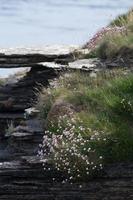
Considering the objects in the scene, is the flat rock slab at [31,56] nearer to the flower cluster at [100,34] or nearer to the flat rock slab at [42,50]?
the flat rock slab at [42,50]

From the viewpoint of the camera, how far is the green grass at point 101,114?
42.1 ft

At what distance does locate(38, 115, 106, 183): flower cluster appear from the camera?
1279cm

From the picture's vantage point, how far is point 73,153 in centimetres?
1297

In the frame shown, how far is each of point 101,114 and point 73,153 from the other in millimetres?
1264

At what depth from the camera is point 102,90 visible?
1476 cm

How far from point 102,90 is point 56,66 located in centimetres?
601

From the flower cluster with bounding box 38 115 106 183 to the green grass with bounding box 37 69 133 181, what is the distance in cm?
2

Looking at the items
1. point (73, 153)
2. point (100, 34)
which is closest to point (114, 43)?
point (100, 34)

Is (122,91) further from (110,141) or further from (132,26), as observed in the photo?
(132,26)

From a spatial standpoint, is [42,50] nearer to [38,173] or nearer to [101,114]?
[101,114]

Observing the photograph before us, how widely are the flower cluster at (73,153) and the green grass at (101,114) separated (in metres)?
0.02

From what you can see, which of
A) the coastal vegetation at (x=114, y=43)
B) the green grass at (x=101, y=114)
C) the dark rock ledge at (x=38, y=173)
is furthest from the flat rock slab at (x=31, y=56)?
the green grass at (x=101, y=114)

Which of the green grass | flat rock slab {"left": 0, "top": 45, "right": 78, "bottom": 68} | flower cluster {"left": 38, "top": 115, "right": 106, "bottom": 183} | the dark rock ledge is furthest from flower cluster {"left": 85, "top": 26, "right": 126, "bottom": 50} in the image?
flower cluster {"left": 38, "top": 115, "right": 106, "bottom": 183}

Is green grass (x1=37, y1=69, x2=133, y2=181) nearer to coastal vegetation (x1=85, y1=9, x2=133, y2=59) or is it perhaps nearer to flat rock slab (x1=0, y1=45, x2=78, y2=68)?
coastal vegetation (x1=85, y1=9, x2=133, y2=59)
